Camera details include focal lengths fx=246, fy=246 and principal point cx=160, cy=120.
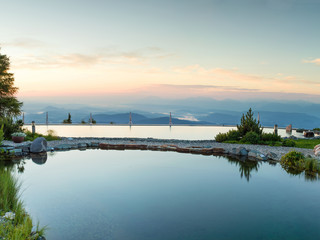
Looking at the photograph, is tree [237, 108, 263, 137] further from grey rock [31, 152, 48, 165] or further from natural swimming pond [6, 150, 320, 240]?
grey rock [31, 152, 48, 165]

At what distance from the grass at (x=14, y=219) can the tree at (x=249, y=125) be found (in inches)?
458

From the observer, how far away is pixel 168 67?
1691 centimetres

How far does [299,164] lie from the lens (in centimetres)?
818

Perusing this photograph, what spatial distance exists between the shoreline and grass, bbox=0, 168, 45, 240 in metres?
6.01

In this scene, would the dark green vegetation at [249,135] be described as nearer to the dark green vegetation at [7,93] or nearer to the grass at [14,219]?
the grass at [14,219]

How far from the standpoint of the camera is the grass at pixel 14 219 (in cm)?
319

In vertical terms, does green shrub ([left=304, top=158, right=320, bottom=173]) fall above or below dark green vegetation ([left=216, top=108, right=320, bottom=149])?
below

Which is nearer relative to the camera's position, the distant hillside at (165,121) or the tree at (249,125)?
the tree at (249,125)

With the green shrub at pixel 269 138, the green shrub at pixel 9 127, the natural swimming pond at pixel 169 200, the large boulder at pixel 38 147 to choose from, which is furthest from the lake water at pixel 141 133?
the natural swimming pond at pixel 169 200

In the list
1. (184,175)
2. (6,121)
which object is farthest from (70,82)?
(184,175)

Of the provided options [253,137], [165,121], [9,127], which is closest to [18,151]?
[9,127]

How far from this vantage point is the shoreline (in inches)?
392

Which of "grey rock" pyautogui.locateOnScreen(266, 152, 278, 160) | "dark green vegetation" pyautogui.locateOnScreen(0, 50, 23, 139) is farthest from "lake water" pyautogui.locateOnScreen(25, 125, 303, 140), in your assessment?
"grey rock" pyautogui.locateOnScreen(266, 152, 278, 160)

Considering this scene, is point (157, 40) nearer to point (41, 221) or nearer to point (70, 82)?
point (70, 82)
